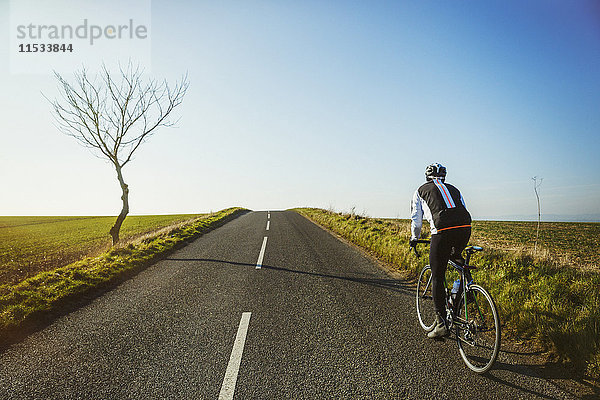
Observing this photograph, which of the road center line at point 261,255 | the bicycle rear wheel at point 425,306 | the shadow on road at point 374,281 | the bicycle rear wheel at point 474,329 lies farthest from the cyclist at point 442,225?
the road center line at point 261,255

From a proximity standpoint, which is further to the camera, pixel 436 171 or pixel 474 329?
pixel 436 171

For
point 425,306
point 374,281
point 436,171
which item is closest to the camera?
point 436,171

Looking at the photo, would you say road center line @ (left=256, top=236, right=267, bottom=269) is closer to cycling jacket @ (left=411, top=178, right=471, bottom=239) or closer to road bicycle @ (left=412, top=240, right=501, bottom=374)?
road bicycle @ (left=412, top=240, right=501, bottom=374)

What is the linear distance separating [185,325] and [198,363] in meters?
1.28

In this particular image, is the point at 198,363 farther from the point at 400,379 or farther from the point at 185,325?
the point at 400,379

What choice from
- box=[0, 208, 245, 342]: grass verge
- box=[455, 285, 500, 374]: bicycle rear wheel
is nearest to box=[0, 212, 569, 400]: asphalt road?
box=[455, 285, 500, 374]: bicycle rear wheel

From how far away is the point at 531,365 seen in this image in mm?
3680


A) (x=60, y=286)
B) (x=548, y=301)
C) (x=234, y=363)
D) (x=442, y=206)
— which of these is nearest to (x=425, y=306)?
(x=548, y=301)

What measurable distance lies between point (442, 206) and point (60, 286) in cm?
787

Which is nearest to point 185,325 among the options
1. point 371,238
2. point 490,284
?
point 490,284

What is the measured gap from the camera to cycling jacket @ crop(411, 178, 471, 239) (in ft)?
12.9

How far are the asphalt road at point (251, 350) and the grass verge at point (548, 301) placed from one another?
72 centimetres

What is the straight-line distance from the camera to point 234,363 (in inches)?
145

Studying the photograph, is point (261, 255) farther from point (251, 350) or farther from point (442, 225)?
point (442, 225)
